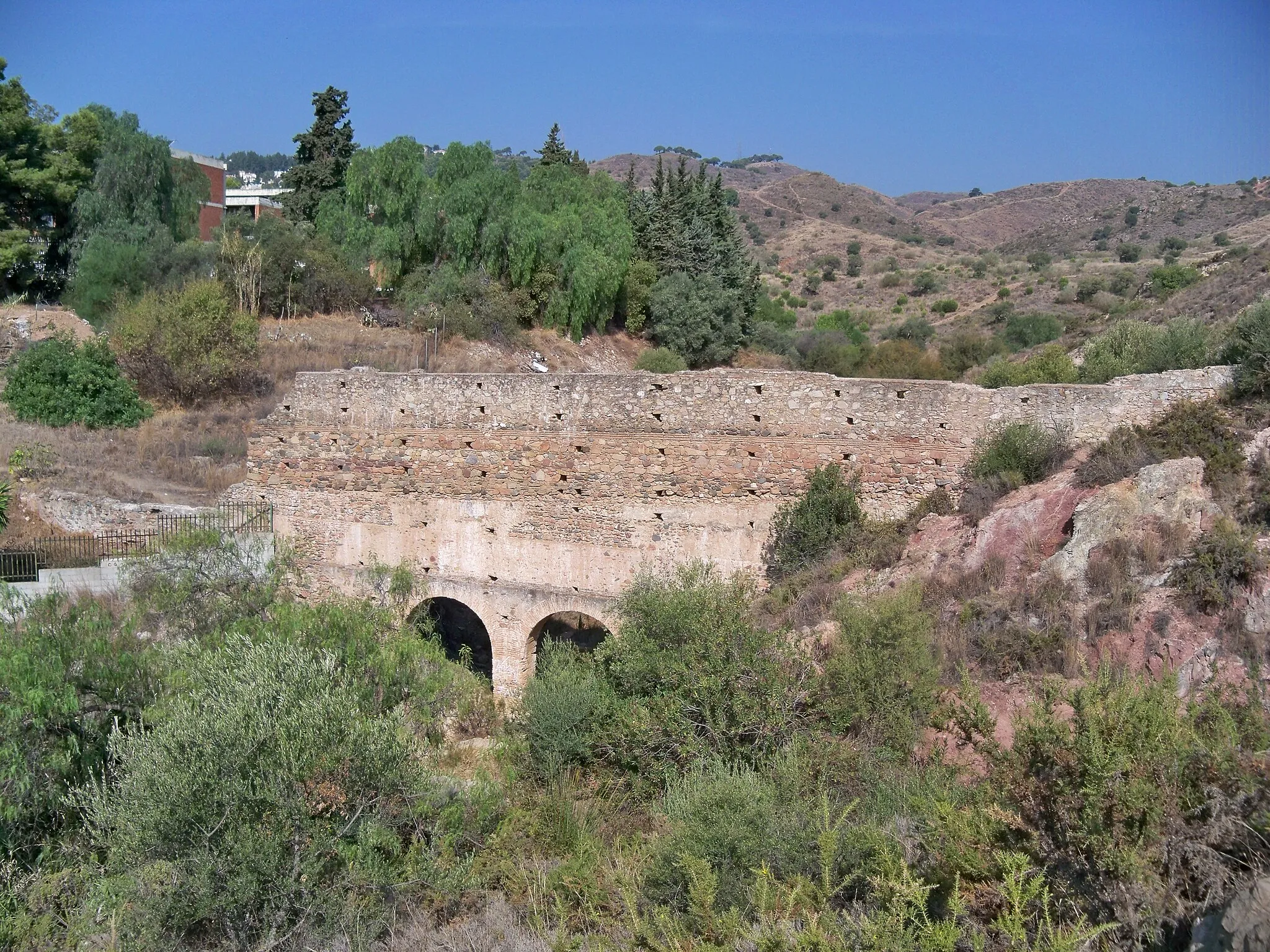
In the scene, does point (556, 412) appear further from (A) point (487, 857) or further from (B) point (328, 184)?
(B) point (328, 184)

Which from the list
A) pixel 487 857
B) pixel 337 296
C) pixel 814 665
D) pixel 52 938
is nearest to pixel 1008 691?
pixel 814 665

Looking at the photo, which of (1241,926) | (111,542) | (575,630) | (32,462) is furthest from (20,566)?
(1241,926)

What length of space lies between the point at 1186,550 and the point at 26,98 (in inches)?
1162

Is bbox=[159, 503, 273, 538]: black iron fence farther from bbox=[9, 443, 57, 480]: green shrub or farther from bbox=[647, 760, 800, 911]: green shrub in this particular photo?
bbox=[647, 760, 800, 911]: green shrub

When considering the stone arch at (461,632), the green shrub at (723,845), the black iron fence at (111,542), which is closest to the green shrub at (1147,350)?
the green shrub at (723,845)

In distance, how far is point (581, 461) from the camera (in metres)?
13.0

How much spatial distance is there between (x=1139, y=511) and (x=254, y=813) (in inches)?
317

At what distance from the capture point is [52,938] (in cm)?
714

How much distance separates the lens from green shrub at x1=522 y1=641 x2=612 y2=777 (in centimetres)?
967

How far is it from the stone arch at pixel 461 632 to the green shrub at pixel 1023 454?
8.12 meters

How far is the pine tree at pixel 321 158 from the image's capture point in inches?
1331

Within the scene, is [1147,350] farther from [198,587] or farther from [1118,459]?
[198,587]

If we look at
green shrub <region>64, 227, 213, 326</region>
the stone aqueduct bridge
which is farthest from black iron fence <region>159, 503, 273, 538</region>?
green shrub <region>64, 227, 213, 326</region>

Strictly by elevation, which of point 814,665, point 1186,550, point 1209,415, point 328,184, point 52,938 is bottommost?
point 52,938
